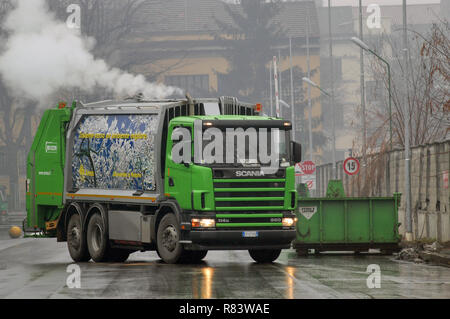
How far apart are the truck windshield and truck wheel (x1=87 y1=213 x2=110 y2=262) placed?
3.51 m

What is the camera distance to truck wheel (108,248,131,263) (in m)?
23.2

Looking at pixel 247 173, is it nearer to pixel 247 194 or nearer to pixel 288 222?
pixel 247 194

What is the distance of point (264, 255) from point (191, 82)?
72613 mm

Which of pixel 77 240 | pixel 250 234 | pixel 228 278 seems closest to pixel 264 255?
pixel 250 234

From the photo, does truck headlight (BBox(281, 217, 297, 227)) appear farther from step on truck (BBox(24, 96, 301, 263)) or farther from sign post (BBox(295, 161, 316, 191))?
sign post (BBox(295, 161, 316, 191))

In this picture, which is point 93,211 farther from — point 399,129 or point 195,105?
point 399,129

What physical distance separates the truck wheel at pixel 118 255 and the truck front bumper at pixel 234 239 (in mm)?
2962

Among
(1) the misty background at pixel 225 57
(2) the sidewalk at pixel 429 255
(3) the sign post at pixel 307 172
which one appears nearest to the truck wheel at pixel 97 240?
(2) the sidewalk at pixel 429 255

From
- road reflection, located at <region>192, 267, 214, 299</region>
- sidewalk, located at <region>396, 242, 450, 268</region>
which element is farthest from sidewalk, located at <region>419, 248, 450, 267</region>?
road reflection, located at <region>192, 267, 214, 299</region>

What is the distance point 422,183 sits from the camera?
32.3 m

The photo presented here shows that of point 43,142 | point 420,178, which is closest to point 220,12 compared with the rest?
point 420,178

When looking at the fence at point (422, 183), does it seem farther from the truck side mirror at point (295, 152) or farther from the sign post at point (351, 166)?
the truck side mirror at point (295, 152)

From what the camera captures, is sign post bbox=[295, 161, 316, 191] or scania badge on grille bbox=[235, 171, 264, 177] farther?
sign post bbox=[295, 161, 316, 191]
